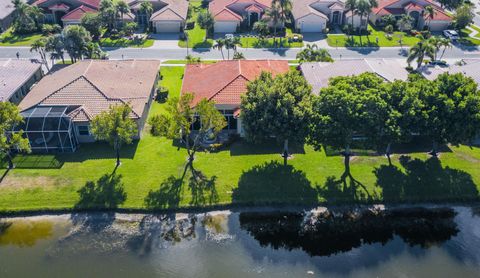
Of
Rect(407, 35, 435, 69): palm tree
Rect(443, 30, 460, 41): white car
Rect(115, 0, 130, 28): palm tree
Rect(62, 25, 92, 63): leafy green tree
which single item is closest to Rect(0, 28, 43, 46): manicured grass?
Rect(115, 0, 130, 28): palm tree

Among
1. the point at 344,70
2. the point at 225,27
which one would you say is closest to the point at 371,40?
the point at 344,70

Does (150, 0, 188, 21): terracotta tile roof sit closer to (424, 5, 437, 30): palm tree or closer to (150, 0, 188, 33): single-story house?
(150, 0, 188, 33): single-story house

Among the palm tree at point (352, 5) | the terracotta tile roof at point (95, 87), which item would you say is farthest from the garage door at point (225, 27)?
the terracotta tile roof at point (95, 87)

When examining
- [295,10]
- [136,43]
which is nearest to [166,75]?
[136,43]

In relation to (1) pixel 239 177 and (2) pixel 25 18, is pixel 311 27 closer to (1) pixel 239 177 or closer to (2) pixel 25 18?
Answer: (1) pixel 239 177

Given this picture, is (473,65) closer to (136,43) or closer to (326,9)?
(326,9)

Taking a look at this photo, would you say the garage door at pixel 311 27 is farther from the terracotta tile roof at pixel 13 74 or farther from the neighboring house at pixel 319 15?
the terracotta tile roof at pixel 13 74

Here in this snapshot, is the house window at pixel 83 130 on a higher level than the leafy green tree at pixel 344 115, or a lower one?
lower
